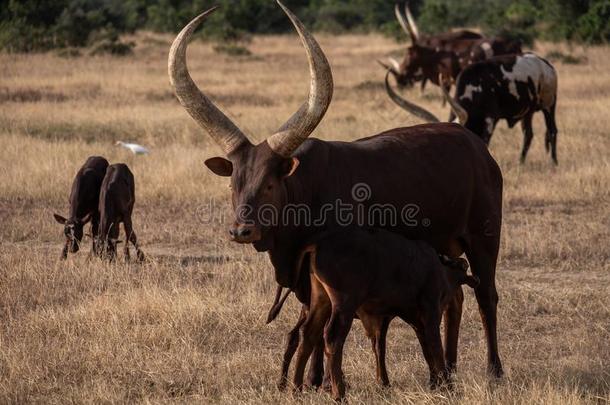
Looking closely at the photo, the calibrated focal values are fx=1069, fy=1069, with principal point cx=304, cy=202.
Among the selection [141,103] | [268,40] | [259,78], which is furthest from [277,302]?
[268,40]

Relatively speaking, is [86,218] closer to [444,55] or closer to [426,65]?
[444,55]

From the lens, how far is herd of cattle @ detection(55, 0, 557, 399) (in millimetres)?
5617

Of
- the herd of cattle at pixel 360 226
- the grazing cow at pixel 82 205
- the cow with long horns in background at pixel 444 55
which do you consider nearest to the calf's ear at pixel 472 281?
the herd of cattle at pixel 360 226

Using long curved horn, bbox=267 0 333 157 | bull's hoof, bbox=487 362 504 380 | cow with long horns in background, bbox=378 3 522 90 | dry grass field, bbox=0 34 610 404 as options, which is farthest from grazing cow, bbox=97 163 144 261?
cow with long horns in background, bbox=378 3 522 90

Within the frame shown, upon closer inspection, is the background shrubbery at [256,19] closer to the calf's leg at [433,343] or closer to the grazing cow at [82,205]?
the grazing cow at [82,205]

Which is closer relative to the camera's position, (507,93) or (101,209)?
(101,209)

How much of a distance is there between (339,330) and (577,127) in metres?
13.0

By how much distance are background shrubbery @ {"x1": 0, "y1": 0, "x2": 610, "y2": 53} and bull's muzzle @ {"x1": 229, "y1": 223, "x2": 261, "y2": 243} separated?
2716 centimetres

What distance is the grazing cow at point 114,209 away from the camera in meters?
9.86

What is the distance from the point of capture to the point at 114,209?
996 centimetres

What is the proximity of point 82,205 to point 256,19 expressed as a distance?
41.7 meters

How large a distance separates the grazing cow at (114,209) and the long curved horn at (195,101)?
13.7ft

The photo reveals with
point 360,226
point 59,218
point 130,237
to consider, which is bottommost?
point 130,237

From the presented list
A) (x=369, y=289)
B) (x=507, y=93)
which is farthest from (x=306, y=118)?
(x=507, y=93)
